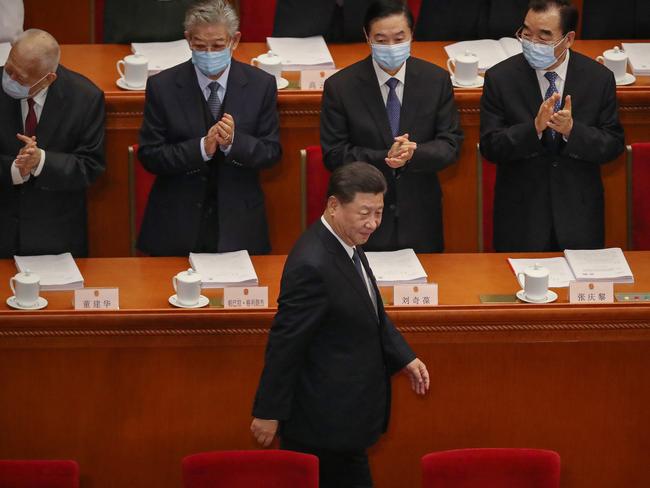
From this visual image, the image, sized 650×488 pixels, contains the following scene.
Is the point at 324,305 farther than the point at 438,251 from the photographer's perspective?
No

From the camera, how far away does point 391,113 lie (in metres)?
4.63

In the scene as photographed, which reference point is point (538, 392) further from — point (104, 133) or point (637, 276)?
point (104, 133)

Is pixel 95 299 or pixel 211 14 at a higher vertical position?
pixel 211 14

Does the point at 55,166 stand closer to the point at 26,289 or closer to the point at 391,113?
the point at 26,289

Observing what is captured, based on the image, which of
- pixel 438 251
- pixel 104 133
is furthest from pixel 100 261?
pixel 438 251

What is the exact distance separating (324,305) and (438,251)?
3.84ft

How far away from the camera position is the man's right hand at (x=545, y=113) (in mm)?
4477

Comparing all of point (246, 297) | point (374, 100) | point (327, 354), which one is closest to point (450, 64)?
point (374, 100)

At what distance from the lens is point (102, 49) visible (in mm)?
5414

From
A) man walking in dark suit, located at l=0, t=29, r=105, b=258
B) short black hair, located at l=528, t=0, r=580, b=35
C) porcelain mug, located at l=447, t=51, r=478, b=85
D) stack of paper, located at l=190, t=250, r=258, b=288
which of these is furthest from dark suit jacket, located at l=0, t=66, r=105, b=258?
short black hair, located at l=528, t=0, r=580, b=35

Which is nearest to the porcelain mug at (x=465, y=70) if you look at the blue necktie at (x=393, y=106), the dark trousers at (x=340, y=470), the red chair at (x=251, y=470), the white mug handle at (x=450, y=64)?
the white mug handle at (x=450, y=64)

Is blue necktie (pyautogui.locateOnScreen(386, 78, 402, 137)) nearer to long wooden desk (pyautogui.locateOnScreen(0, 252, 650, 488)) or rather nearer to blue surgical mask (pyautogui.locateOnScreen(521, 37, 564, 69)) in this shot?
blue surgical mask (pyautogui.locateOnScreen(521, 37, 564, 69))

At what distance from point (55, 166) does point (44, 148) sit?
11 centimetres

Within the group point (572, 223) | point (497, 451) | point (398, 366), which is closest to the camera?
point (497, 451)
